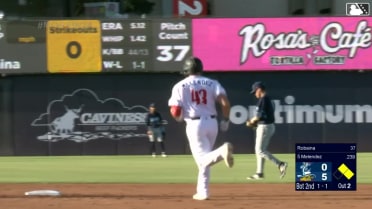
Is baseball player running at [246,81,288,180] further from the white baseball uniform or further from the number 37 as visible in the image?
the number 37

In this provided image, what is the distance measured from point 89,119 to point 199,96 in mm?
14840

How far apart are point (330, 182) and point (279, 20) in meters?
15.0

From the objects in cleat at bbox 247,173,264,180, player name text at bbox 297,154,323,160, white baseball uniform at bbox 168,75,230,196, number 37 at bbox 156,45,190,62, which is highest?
number 37 at bbox 156,45,190,62

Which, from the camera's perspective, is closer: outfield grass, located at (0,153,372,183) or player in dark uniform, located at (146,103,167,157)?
outfield grass, located at (0,153,372,183)

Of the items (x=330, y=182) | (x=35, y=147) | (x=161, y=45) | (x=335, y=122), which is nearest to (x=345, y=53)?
(x=335, y=122)

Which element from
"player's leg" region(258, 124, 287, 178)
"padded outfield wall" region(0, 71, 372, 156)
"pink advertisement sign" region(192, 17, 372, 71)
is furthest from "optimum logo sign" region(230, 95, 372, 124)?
"player's leg" region(258, 124, 287, 178)

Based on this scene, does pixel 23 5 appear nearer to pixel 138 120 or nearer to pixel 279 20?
pixel 138 120

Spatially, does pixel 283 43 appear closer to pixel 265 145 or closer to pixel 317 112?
pixel 317 112

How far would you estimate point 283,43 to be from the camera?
2608cm

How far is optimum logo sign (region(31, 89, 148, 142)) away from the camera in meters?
26.1

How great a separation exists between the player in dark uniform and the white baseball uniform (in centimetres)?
1262
